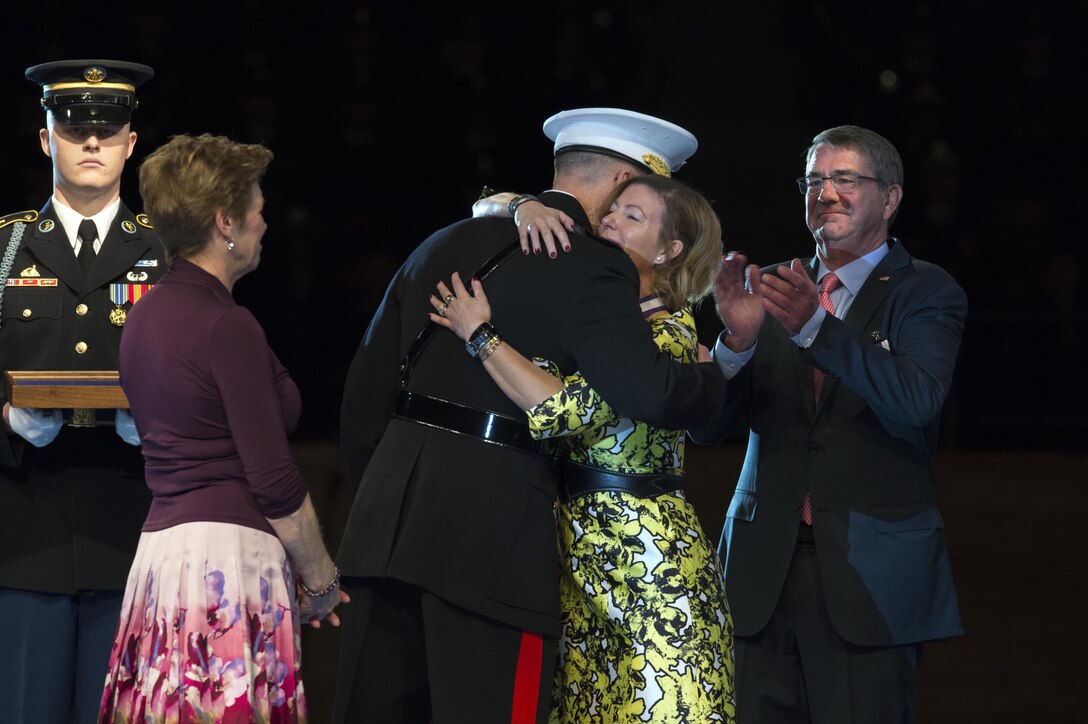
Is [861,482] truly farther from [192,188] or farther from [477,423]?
[192,188]

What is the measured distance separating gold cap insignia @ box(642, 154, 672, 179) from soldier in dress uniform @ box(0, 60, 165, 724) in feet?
3.29

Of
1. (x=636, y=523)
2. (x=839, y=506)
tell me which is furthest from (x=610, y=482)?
(x=839, y=506)

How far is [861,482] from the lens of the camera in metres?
2.68

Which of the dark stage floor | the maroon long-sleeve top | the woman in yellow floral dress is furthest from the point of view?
the dark stage floor

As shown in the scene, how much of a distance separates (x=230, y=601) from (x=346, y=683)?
0.69 feet

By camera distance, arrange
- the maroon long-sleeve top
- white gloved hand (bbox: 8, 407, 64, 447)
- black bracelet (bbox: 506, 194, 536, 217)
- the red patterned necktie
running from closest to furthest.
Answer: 1. the maroon long-sleeve top
2. black bracelet (bbox: 506, 194, 536, 217)
3. white gloved hand (bbox: 8, 407, 64, 447)
4. the red patterned necktie

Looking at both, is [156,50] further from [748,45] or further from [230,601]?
[230,601]

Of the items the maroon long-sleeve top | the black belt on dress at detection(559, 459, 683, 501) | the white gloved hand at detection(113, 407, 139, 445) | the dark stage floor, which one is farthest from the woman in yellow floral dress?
the dark stage floor

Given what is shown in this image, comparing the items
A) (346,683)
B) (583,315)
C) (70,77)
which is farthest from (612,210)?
(70,77)

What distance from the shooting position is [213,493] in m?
2.13

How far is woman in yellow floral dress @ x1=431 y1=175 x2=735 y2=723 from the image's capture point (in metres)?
2.19

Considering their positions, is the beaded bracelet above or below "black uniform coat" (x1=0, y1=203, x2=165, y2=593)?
below

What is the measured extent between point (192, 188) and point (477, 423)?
1.79ft

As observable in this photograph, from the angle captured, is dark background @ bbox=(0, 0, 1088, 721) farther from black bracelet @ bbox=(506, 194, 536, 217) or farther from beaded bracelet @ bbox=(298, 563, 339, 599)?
beaded bracelet @ bbox=(298, 563, 339, 599)
